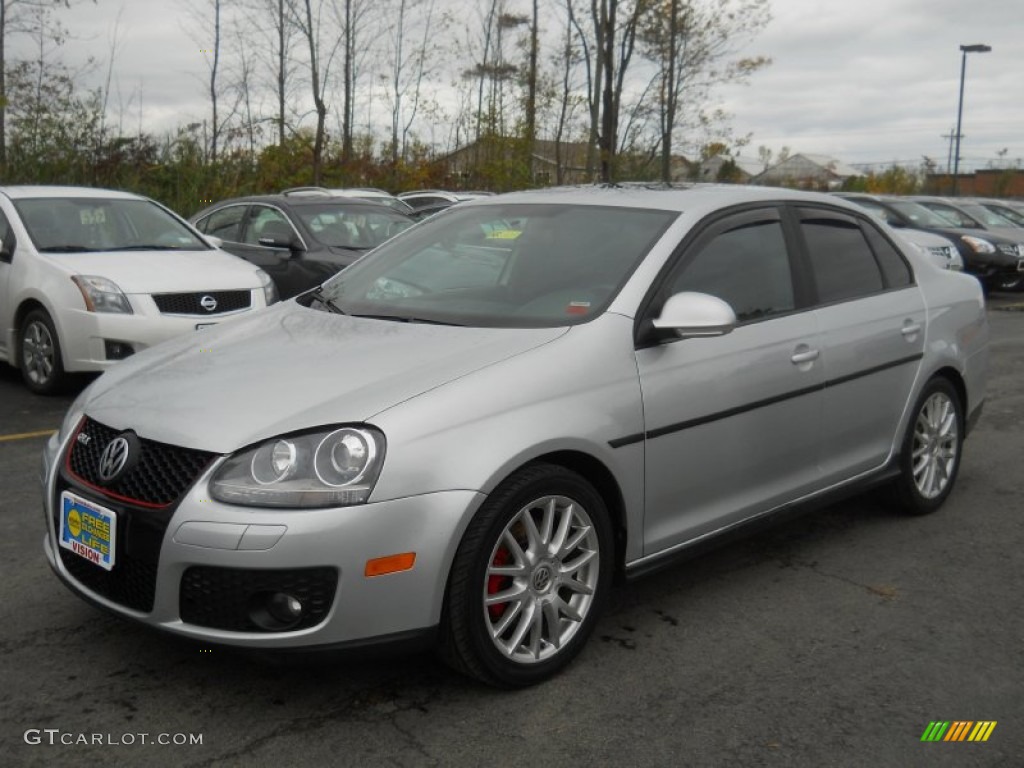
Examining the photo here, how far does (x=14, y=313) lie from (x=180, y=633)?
5913mm

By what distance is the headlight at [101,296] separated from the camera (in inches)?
302

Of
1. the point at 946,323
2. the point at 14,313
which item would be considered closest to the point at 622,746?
the point at 946,323

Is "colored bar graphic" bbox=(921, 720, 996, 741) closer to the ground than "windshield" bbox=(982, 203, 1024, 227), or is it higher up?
closer to the ground

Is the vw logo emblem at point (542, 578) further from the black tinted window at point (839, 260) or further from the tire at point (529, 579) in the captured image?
the black tinted window at point (839, 260)

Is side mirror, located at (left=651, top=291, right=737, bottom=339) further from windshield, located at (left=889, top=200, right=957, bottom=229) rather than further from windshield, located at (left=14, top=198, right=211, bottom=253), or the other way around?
windshield, located at (left=889, top=200, right=957, bottom=229)

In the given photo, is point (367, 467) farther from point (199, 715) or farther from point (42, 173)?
point (42, 173)

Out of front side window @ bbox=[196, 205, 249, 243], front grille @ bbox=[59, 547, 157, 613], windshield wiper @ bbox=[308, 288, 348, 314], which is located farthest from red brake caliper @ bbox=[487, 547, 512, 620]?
front side window @ bbox=[196, 205, 249, 243]

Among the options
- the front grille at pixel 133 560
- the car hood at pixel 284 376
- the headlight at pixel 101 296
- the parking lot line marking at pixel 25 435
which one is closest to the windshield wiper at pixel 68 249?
the headlight at pixel 101 296

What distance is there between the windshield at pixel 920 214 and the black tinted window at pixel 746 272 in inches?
549

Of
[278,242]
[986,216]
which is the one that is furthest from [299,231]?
[986,216]

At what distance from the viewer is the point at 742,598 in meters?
4.16

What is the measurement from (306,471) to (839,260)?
2768 mm

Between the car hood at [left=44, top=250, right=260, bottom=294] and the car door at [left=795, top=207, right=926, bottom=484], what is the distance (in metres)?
4.82

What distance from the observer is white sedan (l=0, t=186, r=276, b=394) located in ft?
25.1
